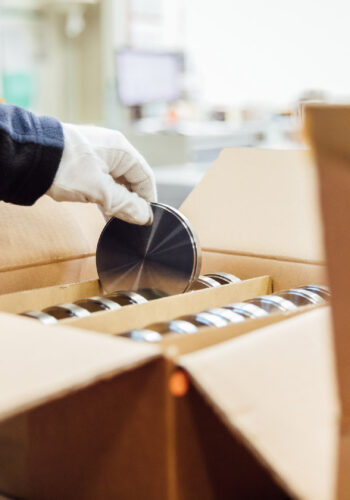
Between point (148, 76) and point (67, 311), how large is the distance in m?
4.09

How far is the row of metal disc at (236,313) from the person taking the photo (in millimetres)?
705

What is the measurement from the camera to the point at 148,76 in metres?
4.73

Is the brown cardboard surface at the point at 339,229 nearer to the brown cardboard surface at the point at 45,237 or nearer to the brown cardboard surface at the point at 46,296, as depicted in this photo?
the brown cardboard surface at the point at 46,296

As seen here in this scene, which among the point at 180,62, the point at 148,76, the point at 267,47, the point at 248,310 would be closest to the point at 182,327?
the point at 248,310

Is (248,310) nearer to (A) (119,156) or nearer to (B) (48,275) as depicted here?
(A) (119,156)


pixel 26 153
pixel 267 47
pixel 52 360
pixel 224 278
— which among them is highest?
pixel 267 47

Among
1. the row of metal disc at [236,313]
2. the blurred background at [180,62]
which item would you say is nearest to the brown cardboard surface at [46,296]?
the row of metal disc at [236,313]

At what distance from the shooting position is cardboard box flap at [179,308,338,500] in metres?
0.50

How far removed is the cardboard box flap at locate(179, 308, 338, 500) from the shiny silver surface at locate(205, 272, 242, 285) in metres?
0.45

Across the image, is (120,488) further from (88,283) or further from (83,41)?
(83,41)

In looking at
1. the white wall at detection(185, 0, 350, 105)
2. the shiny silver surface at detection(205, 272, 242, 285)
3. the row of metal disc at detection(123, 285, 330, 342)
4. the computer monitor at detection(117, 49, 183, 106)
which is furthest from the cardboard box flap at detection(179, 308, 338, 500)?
the white wall at detection(185, 0, 350, 105)

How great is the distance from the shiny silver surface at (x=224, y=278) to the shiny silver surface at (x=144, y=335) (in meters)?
0.34

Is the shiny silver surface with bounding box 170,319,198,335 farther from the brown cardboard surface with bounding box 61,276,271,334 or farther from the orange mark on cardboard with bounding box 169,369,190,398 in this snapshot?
the orange mark on cardboard with bounding box 169,369,190,398

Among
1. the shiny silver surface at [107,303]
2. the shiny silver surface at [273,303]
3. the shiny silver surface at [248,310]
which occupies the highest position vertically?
the shiny silver surface at [248,310]
